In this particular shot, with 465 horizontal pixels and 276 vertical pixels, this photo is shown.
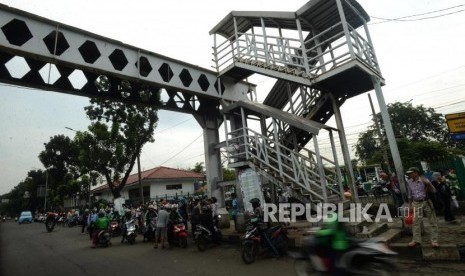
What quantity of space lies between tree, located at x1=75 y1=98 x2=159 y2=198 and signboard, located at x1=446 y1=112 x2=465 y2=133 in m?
17.4

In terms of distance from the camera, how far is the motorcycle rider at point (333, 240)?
13.9 feet

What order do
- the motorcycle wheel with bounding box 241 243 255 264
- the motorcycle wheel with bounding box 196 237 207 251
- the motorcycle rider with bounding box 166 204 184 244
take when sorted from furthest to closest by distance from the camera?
the motorcycle rider with bounding box 166 204 184 244, the motorcycle wheel with bounding box 196 237 207 251, the motorcycle wheel with bounding box 241 243 255 264

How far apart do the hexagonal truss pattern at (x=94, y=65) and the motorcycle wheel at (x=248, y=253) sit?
5.48 meters

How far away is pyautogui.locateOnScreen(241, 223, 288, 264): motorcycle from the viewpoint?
6785 millimetres

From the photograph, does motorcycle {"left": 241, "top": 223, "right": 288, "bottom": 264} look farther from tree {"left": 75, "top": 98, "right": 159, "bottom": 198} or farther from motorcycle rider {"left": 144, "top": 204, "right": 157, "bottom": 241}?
tree {"left": 75, "top": 98, "right": 159, "bottom": 198}

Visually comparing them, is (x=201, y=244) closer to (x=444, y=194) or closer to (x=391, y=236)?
(x=391, y=236)

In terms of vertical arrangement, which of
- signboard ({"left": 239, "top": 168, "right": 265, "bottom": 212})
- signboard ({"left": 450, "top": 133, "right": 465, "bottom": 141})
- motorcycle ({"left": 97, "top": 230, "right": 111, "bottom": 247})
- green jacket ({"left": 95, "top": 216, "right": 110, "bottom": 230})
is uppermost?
signboard ({"left": 450, "top": 133, "right": 465, "bottom": 141})

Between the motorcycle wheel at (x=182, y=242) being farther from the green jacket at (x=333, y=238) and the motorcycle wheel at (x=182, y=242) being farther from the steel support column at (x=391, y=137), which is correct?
the steel support column at (x=391, y=137)

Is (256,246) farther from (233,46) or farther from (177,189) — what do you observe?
(177,189)

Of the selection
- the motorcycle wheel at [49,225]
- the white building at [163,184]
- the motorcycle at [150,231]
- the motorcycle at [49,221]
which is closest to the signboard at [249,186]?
the motorcycle at [150,231]

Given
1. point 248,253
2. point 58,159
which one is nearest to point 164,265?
point 248,253

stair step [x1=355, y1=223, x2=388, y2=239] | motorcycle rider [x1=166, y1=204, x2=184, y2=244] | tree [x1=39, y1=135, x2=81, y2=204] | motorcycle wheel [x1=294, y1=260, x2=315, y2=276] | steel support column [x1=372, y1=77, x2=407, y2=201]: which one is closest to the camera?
motorcycle wheel [x1=294, y1=260, x2=315, y2=276]

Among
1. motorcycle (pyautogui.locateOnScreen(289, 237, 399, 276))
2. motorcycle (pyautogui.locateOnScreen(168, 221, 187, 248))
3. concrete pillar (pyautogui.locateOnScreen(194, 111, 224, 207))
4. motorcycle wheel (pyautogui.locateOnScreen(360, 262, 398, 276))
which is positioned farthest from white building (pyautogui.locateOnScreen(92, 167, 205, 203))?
motorcycle wheel (pyautogui.locateOnScreen(360, 262, 398, 276))

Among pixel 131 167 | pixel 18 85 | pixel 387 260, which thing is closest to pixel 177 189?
pixel 131 167
